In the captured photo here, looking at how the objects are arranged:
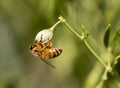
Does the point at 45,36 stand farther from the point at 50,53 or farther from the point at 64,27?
the point at 64,27

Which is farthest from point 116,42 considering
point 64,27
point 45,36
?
point 64,27

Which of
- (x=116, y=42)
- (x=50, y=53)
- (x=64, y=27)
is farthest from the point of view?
(x=64, y=27)

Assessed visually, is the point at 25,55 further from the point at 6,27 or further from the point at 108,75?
the point at 108,75

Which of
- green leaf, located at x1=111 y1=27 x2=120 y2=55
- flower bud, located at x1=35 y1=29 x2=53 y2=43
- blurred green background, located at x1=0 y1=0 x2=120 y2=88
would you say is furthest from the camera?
blurred green background, located at x1=0 y1=0 x2=120 y2=88

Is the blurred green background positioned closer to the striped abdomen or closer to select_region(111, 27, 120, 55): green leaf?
the striped abdomen

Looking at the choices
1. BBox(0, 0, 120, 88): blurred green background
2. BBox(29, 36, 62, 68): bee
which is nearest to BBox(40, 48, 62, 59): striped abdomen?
BBox(29, 36, 62, 68): bee

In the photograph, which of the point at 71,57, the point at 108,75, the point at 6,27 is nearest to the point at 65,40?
the point at 71,57

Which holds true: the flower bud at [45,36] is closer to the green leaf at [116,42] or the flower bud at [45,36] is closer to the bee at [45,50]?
the bee at [45,50]

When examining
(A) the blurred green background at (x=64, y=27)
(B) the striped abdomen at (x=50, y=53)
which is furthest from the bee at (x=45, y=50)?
(A) the blurred green background at (x=64, y=27)
